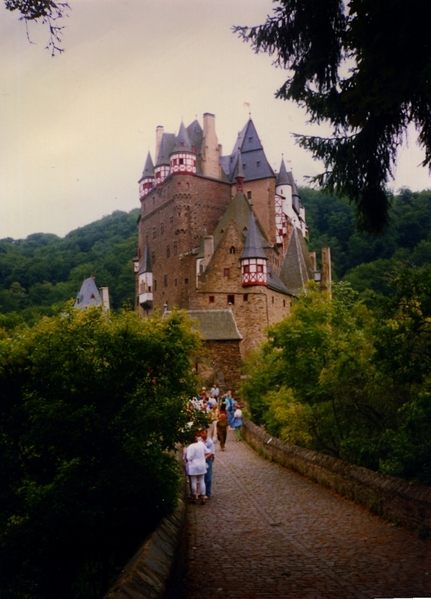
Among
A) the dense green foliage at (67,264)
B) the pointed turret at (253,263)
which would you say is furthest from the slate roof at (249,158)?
the dense green foliage at (67,264)

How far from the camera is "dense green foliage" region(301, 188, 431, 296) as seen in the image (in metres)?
12.4

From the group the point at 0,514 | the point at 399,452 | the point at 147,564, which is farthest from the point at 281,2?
the point at 0,514

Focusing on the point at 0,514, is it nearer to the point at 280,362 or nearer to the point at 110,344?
the point at 110,344

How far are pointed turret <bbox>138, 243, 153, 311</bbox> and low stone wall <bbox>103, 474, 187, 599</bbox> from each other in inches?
2502

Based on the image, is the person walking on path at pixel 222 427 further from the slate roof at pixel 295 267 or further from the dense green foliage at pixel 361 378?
the slate roof at pixel 295 267

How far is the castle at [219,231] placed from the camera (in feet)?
185

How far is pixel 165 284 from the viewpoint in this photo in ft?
226

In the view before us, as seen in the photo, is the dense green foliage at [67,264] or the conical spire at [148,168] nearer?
the dense green foliage at [67,264]

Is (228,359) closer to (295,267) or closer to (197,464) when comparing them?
(295,267)

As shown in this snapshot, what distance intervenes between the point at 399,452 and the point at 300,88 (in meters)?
5.61

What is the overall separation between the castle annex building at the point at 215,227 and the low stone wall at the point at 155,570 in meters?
48.6

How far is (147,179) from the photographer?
75.2m

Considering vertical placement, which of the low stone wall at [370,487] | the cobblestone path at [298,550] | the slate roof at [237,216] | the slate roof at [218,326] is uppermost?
the slate roof at [237,216]

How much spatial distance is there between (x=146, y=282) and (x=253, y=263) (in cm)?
1819
